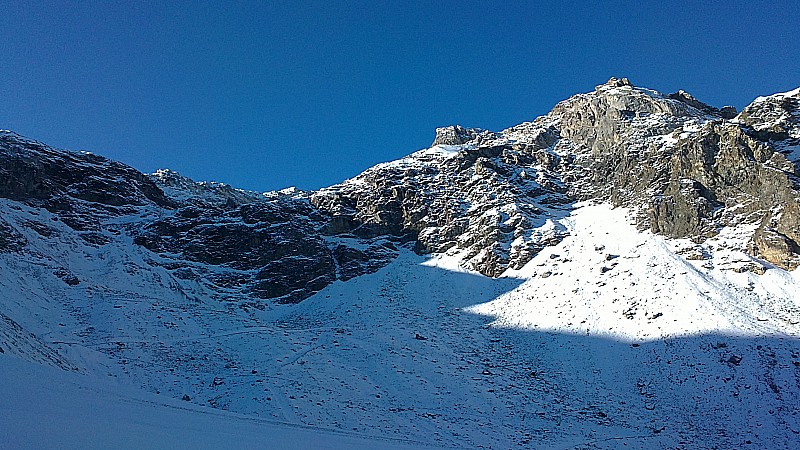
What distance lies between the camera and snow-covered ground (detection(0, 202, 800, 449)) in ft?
80.8

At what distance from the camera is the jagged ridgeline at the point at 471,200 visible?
50.6 meters

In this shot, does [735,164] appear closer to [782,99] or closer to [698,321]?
[782,99]

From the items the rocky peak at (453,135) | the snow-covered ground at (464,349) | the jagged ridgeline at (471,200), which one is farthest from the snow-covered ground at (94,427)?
the rocky peak at (453,135)

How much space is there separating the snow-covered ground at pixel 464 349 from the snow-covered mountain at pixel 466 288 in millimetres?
190

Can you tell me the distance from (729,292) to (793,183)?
1687cm

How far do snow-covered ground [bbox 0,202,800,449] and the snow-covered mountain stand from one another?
0.62ft

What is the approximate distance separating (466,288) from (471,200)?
1878cm

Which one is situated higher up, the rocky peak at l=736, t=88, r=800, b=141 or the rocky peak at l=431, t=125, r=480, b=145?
the rocky peak at l=431, t=125, r=480, b=145

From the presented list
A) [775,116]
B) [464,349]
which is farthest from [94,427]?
[775,116]

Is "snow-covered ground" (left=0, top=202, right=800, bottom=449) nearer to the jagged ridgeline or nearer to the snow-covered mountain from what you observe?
the snow-covered mountain

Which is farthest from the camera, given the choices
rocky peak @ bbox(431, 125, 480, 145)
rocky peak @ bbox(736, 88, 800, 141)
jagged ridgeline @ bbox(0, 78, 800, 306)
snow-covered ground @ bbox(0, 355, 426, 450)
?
rocky peak @ bbox(431, 125, 480, 145)

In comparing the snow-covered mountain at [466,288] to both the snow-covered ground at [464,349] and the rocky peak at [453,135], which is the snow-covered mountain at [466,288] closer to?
the snow-covered ground at [464,349]

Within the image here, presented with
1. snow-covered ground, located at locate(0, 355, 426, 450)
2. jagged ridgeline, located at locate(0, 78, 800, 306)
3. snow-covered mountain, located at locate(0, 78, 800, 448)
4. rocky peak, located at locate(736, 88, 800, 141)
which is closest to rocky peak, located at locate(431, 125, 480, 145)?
snow-covered mountain, located at locate(0, 78, 800, 448)

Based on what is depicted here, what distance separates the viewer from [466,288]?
51.4 m
